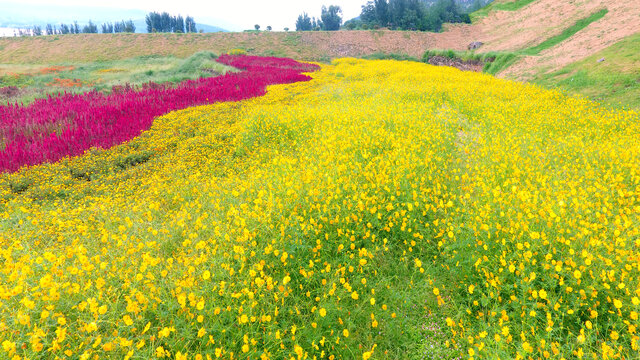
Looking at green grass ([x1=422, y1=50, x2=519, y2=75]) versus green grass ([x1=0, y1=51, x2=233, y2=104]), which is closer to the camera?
green grass ([x1=0, y1=51, x2=233, y2=104])

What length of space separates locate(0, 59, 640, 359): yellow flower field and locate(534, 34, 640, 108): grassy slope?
6.10 m

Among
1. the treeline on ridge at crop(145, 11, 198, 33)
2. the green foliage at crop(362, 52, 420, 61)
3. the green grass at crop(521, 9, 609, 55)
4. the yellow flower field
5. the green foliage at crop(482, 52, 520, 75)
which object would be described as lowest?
the yellow flower field

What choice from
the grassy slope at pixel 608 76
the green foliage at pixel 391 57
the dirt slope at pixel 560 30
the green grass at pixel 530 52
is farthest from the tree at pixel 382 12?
the grassy slope at pixel 608 76

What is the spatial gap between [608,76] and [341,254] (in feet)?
55.6

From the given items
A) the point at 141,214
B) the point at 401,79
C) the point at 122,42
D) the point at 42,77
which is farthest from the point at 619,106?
the point at 122,42

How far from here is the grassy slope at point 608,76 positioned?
11.2 metres

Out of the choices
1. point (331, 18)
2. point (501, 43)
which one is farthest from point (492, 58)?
point (331, 18)

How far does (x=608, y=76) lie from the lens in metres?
13.0

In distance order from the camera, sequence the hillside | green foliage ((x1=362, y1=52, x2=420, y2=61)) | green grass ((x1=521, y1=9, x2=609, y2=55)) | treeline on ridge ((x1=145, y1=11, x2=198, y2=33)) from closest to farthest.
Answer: the hillside → green grass ((x1=521, y1=9, x2=609, y2=55)) → green foliage ((x1=362, y1=52, x2=420, y2=61)) → treeline on ridge ((x1=145, y1=11, x2=198, y2=33))

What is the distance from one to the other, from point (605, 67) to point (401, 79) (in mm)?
9756

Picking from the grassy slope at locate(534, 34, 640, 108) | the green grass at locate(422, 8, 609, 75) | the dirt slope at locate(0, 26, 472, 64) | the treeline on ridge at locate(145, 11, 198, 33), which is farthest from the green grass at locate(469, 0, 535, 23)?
the treeline on ridge at locate(145, 11, 198, 33)

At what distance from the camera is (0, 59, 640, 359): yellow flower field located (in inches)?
98.3

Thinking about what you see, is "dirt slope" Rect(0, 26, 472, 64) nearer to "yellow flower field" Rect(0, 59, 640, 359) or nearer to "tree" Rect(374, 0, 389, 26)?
"tree" Rect(374, 0, 389, 26)

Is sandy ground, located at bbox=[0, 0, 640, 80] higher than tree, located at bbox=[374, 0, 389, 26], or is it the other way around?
tree, located at bbox=[374, 0, 389, 26]
